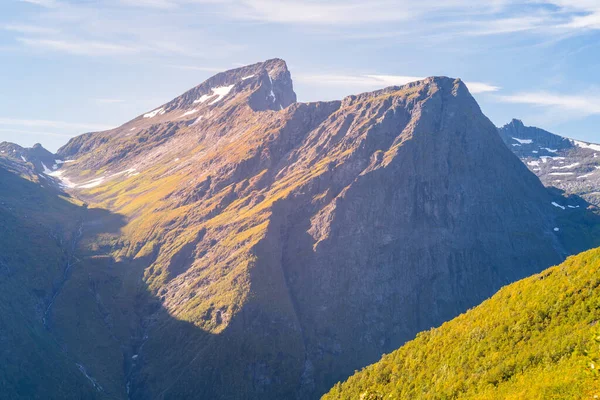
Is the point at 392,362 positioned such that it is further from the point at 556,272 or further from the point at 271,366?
the point at 271,366

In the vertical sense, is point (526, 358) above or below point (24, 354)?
above

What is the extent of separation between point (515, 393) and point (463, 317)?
45943 millimetres

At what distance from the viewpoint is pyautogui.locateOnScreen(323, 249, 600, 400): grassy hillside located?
65000 millimetres

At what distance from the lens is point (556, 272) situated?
94938 millimetres

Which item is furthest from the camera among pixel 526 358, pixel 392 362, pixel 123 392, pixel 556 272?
pixel 123 392

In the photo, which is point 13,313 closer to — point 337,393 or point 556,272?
point 337,393

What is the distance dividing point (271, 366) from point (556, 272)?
127 meters

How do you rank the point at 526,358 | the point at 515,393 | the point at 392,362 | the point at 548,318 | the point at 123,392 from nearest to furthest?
the point at 515,393, the point at 526,358, the point at 548,318, the point at 392,362, the point at 123,392

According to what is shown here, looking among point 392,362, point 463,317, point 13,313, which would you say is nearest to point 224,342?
point 13,313

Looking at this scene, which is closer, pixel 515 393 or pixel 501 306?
pixel 515 393

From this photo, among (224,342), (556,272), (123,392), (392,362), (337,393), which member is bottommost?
(123,392)

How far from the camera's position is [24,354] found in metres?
170

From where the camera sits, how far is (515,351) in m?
80.1

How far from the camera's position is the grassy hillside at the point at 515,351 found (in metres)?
65.0
